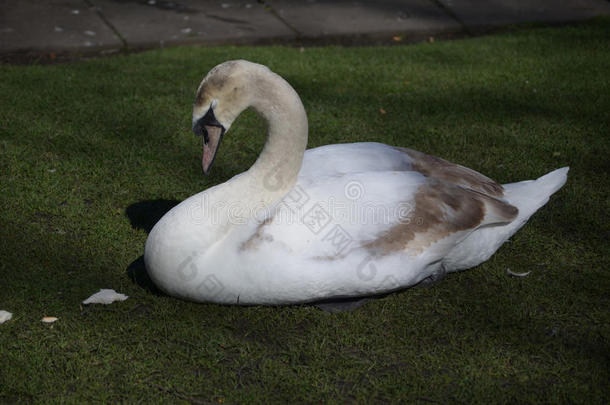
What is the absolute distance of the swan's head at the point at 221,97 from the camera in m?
2.73

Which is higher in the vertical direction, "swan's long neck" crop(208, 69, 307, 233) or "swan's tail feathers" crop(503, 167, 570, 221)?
"swan's long neck" crop(208, 69, 307, 233)

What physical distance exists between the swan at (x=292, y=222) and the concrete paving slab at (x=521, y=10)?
15.8 feet

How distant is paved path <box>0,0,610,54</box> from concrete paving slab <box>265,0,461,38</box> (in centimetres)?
1

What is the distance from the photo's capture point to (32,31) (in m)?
6.57

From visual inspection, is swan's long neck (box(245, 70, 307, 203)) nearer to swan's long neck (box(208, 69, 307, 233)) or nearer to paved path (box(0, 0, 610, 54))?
swan's long neck (box(208, 69, 307, 233))

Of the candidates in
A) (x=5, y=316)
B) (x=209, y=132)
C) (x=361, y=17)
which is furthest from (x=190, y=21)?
(x=5, y=316)

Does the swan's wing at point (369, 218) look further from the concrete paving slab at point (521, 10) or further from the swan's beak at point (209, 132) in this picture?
the concrete paving slab at point (521, 10)

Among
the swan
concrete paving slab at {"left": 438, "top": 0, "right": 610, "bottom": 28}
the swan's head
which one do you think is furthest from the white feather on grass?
concrete paving slab at {"left": 438, "top": 0, "right": 610, "bottom": 28}

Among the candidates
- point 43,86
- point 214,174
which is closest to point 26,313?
point 214,174

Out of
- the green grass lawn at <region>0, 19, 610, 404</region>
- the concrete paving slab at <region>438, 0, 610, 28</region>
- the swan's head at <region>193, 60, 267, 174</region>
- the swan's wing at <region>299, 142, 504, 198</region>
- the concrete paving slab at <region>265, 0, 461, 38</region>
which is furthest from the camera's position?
the concrete paving slab at <region>438, 0, 610, 28</region>

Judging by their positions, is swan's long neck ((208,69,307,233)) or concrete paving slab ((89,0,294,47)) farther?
concrete paving slab ((89,0,294,47))

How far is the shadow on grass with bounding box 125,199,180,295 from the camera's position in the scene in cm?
318

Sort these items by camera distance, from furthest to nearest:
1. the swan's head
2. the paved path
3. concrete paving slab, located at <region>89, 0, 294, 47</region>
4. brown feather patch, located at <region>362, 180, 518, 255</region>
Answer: concrete paving slab, located at <region>89, 0, 294, 47</region>
the paved path
brown feather patch, located at <region>362, 180, 518, 255</region>
the swan's head

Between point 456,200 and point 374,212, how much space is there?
433mm
